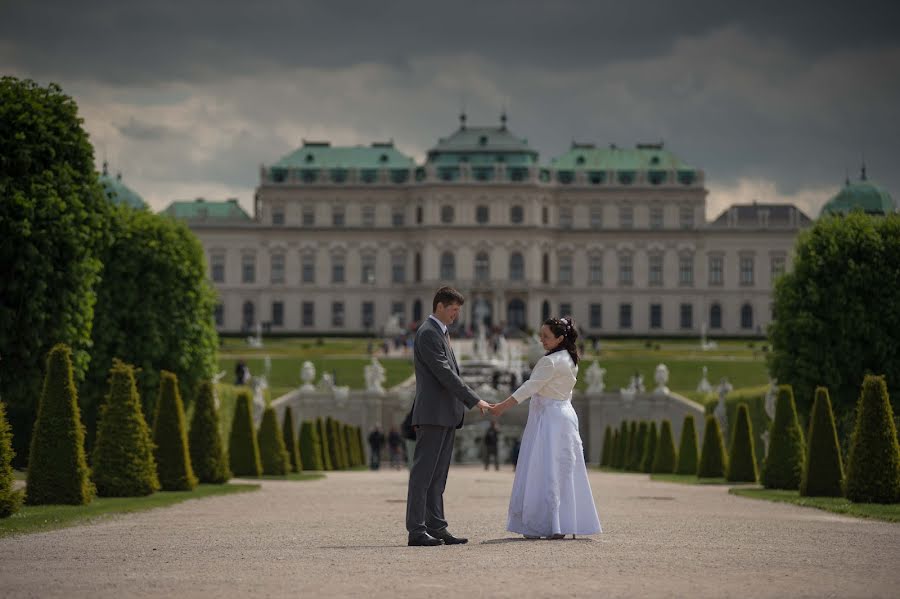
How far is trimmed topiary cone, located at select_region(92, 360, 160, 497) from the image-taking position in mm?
16031

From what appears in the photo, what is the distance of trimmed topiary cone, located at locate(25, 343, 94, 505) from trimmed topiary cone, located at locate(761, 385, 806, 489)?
8.99 meters

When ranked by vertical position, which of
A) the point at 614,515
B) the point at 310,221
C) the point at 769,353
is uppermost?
the point at 310,221

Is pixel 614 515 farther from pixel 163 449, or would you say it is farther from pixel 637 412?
pixel 637 412

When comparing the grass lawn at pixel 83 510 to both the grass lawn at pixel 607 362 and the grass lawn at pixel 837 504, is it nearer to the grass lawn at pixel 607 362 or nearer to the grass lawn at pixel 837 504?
the grass lawn at pixel 837 504

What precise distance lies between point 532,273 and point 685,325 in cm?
1010

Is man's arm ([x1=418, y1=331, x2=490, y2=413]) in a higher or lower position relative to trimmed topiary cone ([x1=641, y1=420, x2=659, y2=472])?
higher

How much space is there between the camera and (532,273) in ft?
292

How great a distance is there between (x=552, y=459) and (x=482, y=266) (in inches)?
3133

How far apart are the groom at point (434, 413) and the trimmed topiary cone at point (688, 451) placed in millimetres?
16411

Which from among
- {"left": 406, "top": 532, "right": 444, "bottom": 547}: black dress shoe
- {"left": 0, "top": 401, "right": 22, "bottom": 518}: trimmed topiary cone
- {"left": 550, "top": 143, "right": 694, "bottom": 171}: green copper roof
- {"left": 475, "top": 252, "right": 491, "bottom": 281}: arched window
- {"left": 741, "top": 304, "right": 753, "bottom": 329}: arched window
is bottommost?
{"left": 406, "top": 532, "right": 444, "bottom": 547}: black dress shoe

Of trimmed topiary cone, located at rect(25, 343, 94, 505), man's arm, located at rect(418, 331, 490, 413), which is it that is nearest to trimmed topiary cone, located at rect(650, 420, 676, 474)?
trimmed topiary cone, located at rect(25, 343, 94, 505)

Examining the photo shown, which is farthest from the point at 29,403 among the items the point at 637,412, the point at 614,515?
the point at 637,412

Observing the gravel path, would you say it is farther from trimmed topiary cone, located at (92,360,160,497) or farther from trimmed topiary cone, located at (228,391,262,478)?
trimmed topiary cone, located at (228,391,262,478)

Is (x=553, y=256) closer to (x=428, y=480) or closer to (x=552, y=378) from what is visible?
(x=552, y=378)
